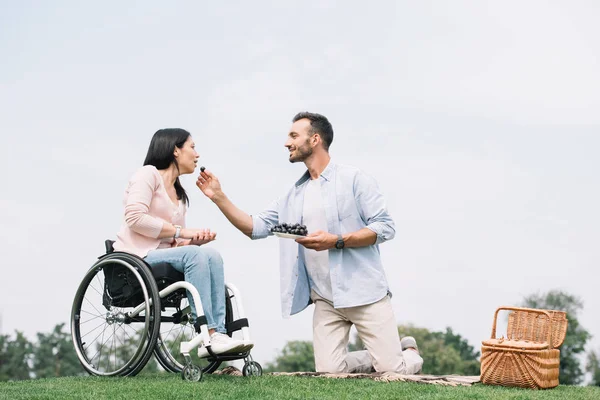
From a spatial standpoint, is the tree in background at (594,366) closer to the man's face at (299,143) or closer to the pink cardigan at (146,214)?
the man's face at (299,143)

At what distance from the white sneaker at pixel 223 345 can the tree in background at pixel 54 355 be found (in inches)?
1329

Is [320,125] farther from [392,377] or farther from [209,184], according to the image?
[392,377]

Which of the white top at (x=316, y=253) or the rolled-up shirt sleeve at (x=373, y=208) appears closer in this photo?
the rolled-up shirt sleeve at (x=373, y=208)

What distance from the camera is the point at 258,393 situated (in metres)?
4.13

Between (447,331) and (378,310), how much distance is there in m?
37.9

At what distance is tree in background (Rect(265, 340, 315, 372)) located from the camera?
39.3 metres

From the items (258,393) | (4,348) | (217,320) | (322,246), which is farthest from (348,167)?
(4,348)

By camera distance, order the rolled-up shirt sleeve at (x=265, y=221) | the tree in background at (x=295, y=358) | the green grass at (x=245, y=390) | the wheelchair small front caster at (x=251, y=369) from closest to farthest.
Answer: the green grass at (x=245, y=390)
the wheelchair small front caster at (x=251, y=369)
the rolled-up shirt sleeve at (x=265, y=221)
the tree in background at (x=295, y=358)

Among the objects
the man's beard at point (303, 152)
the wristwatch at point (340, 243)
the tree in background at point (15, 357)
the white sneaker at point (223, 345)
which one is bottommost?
the tree in background at point (15, 357)

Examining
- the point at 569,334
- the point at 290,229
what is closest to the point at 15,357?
the point at 569,334

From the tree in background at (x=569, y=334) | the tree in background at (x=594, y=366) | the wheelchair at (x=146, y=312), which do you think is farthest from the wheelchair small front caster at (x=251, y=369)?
the tree in background at (x=594, y=366)

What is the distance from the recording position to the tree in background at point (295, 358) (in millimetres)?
39281

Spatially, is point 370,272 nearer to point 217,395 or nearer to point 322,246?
point 322,246

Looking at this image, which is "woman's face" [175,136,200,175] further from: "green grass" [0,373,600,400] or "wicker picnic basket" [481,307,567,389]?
"wicker picnic basket" [481,307,567,389]
